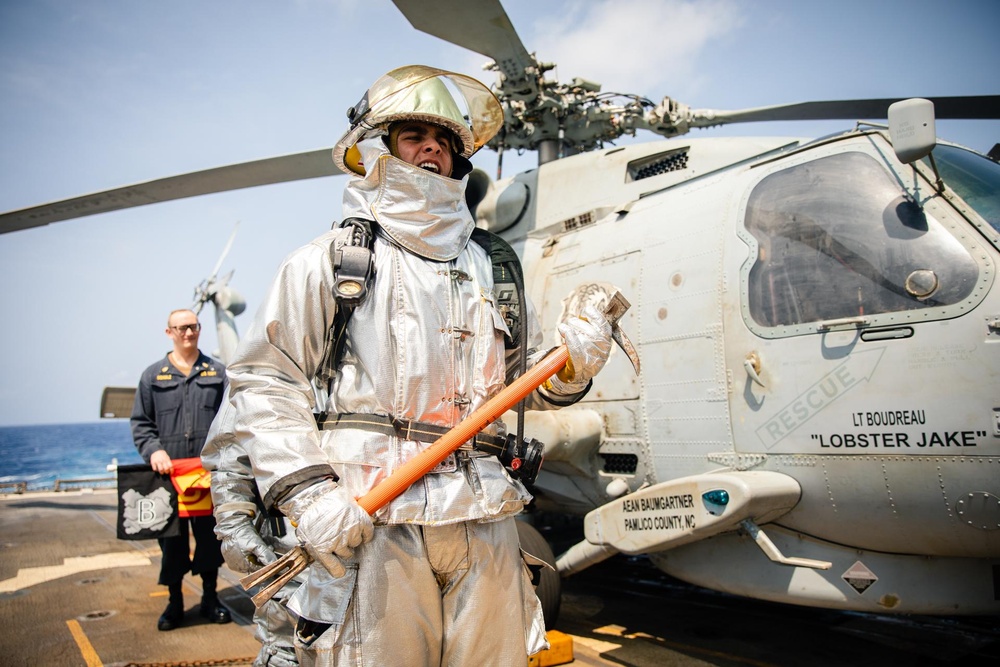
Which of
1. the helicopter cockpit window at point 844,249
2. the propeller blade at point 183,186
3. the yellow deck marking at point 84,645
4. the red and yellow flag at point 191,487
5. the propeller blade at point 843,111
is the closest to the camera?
the helicopter cockpit window at point 844,249

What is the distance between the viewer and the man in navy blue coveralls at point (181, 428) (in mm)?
4934

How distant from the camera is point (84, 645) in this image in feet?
14.6

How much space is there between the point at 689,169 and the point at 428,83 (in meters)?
3.29

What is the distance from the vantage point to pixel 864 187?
12.1 feet

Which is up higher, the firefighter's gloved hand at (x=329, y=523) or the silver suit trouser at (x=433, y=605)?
the firefighter's gloved hand at (x=329, y=523)

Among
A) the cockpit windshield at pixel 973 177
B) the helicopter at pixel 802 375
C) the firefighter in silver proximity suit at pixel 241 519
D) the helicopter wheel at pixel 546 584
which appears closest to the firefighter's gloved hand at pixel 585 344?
the helicopter at pixel 802 375

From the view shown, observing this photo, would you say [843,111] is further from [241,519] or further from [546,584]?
[241,519]

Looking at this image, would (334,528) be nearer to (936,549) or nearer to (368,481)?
(368,481)

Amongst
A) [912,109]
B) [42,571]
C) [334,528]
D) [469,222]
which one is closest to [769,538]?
[912,109]

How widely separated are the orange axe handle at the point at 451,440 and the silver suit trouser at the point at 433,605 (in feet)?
0.39

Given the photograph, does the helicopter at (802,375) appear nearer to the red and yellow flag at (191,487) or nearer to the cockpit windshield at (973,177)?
the cockpit windshield at (973,177)

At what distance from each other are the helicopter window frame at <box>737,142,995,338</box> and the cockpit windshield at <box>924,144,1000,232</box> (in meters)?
0.17

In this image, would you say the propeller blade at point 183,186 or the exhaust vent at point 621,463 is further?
the propeller blade at point 183,186

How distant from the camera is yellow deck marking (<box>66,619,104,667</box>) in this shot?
Result: 13.6ft
